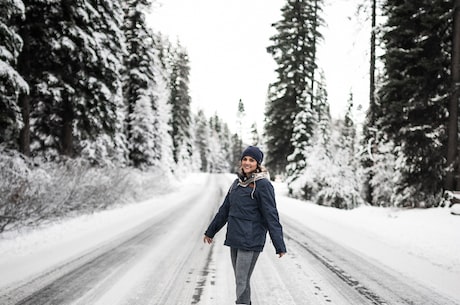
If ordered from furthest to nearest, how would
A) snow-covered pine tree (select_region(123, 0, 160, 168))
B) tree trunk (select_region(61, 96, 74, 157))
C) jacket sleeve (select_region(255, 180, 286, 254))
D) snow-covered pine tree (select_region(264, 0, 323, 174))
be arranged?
snow-covered pine tree (select_region(264, 0, 323, 174)) < snow-covered pine tree (select_region(123, 0, 160, 168)) < tree trunk (select_region(61, 96, 74, 157)) < jacket sleeve (select_region(255, 180, 286, 254))

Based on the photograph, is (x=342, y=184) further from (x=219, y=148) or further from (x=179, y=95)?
(x=219, y=148)

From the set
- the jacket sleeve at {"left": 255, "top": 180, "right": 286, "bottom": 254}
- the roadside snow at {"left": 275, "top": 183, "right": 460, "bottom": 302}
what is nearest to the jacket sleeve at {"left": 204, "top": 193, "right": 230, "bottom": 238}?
the jacket sleeve at {"left": 255, "top": 180, "right": 286, "bottom": 254}

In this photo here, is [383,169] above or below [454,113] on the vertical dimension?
below

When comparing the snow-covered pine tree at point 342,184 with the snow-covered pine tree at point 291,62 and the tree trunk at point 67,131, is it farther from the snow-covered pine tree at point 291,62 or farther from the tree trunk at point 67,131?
the tree trunk at point 67,131

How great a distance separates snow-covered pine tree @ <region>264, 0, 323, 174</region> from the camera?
2575 cm

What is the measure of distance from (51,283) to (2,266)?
58.9 inches

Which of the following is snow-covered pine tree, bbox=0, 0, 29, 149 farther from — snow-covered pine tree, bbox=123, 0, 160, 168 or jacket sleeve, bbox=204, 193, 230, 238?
snow-covered pine tree, bbox=123, 0, 160, 168

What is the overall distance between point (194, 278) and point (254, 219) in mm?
2176

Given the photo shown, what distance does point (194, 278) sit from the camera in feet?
17.7

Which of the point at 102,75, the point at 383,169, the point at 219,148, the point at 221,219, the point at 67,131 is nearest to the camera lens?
the point at 221,219

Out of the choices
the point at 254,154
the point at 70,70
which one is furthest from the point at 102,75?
the point at 254,154

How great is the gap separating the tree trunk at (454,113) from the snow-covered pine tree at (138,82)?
18.1m

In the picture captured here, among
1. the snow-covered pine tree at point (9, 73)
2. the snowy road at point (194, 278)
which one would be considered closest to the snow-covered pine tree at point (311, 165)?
the snowy road at point (194, 278)

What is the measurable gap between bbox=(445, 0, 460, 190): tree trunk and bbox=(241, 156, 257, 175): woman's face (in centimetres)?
975
